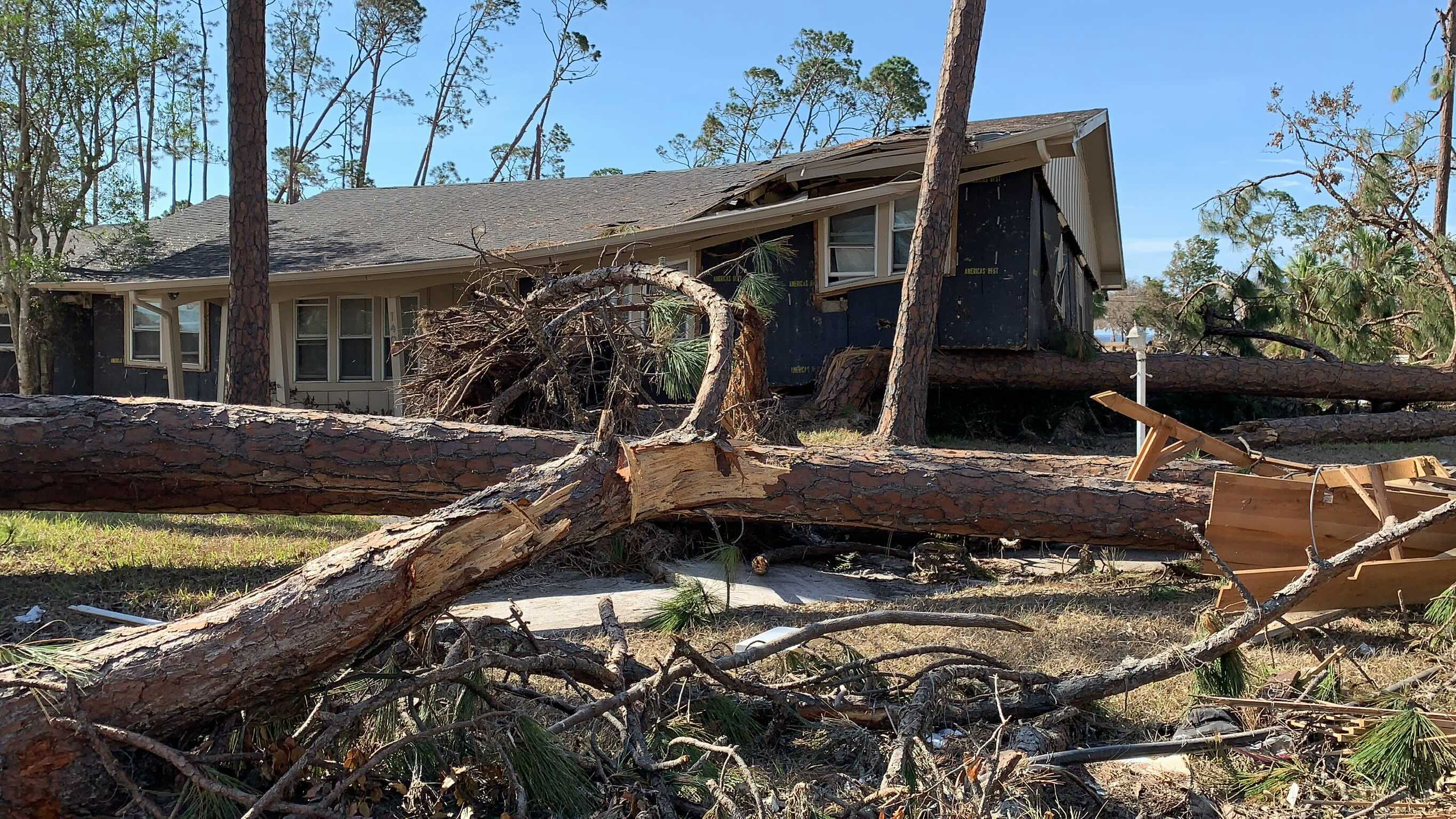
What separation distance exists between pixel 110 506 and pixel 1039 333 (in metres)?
11.7

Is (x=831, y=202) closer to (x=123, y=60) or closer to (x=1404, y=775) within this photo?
(x=1404, y=775)

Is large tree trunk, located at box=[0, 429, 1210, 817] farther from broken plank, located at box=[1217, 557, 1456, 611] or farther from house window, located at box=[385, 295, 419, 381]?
house window, located at box=[385, 295, 419, 381]

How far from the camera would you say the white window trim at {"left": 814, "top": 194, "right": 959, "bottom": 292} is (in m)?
13.3

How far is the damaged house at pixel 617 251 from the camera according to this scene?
1328 cm

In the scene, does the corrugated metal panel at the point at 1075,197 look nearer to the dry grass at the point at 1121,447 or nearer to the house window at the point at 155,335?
the dry grass at the point at 1121,447

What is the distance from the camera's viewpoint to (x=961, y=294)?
13.4 metres

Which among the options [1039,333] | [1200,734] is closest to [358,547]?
[1200,734]

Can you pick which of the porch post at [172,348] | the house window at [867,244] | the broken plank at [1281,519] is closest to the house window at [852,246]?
the house window at [867,244]

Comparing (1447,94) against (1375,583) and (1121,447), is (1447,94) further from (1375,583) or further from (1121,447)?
(1375,583)

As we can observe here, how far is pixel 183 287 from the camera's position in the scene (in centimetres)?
1480

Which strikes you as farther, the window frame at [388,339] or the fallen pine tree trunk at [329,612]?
the window frame at [388,339]

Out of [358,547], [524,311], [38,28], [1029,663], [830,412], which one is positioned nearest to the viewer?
[358,547]

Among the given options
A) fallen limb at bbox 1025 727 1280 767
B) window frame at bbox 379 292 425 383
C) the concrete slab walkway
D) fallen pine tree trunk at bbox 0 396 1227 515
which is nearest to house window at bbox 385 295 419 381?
window frame at bbox 379 292 425 383

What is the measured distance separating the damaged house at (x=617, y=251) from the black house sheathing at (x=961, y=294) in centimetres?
2
